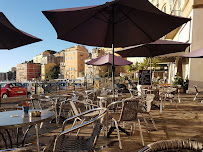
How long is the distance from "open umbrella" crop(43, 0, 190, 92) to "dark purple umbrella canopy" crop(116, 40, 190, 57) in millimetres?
2106

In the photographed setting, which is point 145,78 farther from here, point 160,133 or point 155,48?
point 160,133

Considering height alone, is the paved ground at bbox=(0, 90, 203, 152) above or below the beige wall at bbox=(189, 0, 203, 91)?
below

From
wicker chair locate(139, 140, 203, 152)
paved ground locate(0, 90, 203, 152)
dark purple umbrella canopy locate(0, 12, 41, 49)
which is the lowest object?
paved ground locate(0, 90, 203, 152)

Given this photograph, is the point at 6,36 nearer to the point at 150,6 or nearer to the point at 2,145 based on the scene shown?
the point at 2,145

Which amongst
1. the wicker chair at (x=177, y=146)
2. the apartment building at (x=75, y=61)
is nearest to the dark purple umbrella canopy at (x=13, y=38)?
the wicker chair at (x=177, y=146)

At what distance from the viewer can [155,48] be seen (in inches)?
244

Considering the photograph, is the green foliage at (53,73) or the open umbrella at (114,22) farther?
the green foliage at (53,73)

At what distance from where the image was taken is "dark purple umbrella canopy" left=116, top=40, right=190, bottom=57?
18.3 feet

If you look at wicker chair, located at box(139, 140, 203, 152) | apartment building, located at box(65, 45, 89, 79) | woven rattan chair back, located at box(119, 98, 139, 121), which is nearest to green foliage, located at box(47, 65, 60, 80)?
apartment building, located at box(65, 45, 89, 79)

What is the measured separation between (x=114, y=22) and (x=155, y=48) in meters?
3.36

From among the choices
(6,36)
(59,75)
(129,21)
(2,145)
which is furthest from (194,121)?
(59,75)

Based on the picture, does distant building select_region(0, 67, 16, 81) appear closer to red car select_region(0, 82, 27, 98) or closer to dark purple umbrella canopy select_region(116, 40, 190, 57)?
red car select_region(0, 82, 27, 98)

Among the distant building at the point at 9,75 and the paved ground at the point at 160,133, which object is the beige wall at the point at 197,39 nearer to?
the paved ground at the point at 160,133

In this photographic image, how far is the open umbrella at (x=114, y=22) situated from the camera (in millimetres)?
2523
